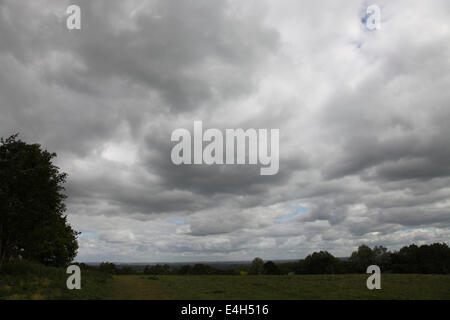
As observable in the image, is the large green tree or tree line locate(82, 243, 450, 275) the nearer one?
the large green tree

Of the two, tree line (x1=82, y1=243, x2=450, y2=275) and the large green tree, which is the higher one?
the large green tree

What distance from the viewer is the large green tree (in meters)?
35.6

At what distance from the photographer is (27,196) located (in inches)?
1457

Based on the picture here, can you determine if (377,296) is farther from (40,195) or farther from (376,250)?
(376,250)

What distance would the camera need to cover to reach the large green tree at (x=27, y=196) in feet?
117

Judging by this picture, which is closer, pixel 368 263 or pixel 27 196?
pixel 27 196

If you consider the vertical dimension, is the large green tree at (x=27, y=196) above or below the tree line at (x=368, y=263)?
above

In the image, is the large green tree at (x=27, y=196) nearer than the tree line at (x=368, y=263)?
Yes

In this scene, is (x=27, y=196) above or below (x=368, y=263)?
above
